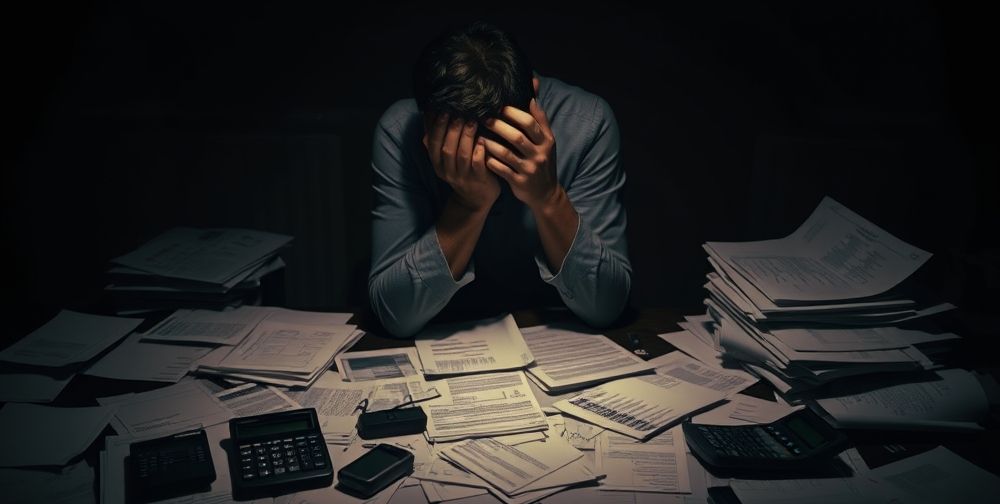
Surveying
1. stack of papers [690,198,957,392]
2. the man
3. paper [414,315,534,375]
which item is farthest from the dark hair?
stack of papers [690,198,957,392]

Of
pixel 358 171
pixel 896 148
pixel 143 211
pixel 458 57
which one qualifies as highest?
pixel 458 57

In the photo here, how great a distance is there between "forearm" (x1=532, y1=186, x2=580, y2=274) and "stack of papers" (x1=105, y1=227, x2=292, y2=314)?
0.66 meters

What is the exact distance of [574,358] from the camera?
1.44m

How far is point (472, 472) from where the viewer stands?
3.55 ft

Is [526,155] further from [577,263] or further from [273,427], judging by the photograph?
[273,427]

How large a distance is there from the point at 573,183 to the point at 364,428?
809 millimetres

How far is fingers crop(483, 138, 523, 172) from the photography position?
1484 mm

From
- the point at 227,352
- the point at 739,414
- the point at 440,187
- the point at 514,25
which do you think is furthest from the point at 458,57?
the point at 514,25

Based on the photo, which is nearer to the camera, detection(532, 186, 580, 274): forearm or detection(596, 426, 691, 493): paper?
detection(596, 426, 691, 493): paper

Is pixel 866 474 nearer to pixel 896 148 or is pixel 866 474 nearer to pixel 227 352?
pixel 227 352

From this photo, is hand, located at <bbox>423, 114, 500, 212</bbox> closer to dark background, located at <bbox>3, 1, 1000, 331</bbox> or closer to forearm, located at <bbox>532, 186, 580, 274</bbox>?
forearm, located at <bbox>532, 186, 580, 274</bbox>

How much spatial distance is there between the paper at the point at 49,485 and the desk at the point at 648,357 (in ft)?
Result: 0.06

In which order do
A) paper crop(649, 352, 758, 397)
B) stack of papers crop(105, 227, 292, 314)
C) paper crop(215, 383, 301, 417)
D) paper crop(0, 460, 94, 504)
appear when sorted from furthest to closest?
stack of papers crop(105, 227, 292, 314) < paper crop(649, 352, 758, 397) < paper crop(215, 383, 301, 417) < paper crop(0, 460, 94, 504)

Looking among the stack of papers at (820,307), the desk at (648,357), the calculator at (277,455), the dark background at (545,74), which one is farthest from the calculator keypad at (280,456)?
the dark background at (545,74)
